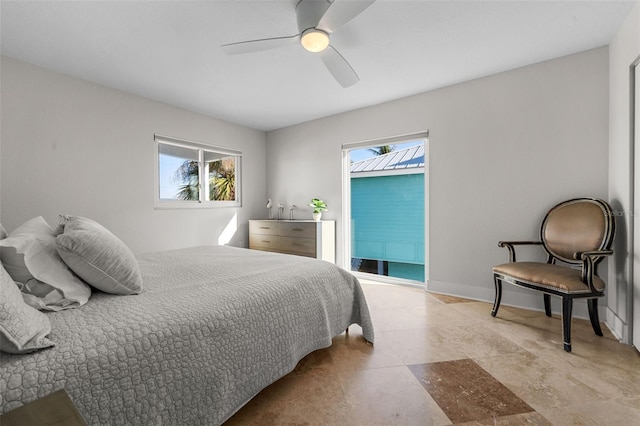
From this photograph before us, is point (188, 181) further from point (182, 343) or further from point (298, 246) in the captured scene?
point (182, 343)

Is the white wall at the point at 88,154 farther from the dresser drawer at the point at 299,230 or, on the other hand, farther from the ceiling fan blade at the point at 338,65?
the ceiling fan blade at the point at 338,65

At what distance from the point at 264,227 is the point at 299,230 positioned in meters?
0.68

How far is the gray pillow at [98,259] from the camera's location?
118cm

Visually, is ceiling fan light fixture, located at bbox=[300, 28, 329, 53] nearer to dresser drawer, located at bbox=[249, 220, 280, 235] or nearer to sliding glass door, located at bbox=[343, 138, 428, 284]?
sliding glass door, located at bbox=[343, 138, 428, 284]

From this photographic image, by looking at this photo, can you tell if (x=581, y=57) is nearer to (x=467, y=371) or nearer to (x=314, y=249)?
(x=467, y=371)

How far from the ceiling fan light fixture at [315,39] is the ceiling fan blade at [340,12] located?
0.05m

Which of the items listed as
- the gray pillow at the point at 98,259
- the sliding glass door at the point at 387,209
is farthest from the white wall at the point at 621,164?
the gray pillow at the point at 98,259

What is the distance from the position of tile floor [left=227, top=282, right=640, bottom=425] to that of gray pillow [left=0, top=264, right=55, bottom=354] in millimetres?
898

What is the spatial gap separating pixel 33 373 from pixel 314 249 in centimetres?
316

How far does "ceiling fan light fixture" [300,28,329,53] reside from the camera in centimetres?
183

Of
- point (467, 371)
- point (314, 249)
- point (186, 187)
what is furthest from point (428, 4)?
point (186, 187)

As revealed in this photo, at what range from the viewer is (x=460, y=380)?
159cm

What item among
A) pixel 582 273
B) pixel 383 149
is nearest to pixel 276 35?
pixel 383 149

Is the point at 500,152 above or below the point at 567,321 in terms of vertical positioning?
above
